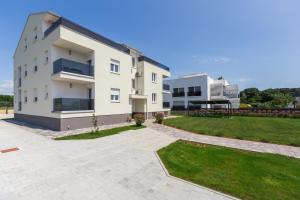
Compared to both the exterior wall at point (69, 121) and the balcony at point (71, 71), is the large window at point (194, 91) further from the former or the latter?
the balcony at point (71, 71)

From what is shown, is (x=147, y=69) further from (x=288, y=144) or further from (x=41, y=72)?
(x=288, y=144)

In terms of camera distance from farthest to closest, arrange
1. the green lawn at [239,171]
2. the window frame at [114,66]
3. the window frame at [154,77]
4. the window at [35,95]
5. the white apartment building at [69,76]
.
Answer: the window frame at [154,77] → the window frame at [114,66] → the window at [35,95] → the white apartment building at [69,76] → the green lawn at [239,171]

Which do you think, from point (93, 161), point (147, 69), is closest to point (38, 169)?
point (93, 161)

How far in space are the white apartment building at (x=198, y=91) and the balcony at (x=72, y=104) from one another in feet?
79.1

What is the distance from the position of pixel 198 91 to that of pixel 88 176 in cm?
3646

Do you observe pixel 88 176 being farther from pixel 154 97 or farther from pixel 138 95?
pixel 154 97

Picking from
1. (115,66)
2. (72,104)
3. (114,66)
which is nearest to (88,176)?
(72,104)

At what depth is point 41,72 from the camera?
51.2 feet

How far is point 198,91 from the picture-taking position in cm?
3831

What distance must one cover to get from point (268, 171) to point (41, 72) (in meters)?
19.0

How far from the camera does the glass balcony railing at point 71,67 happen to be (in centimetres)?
1291

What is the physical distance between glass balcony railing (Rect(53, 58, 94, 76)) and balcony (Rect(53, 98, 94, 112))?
2.53 m

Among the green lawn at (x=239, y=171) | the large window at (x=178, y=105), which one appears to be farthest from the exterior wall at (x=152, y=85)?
the large window at (x=178, y=105)

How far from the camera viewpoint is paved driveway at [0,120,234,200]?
13.1ft
